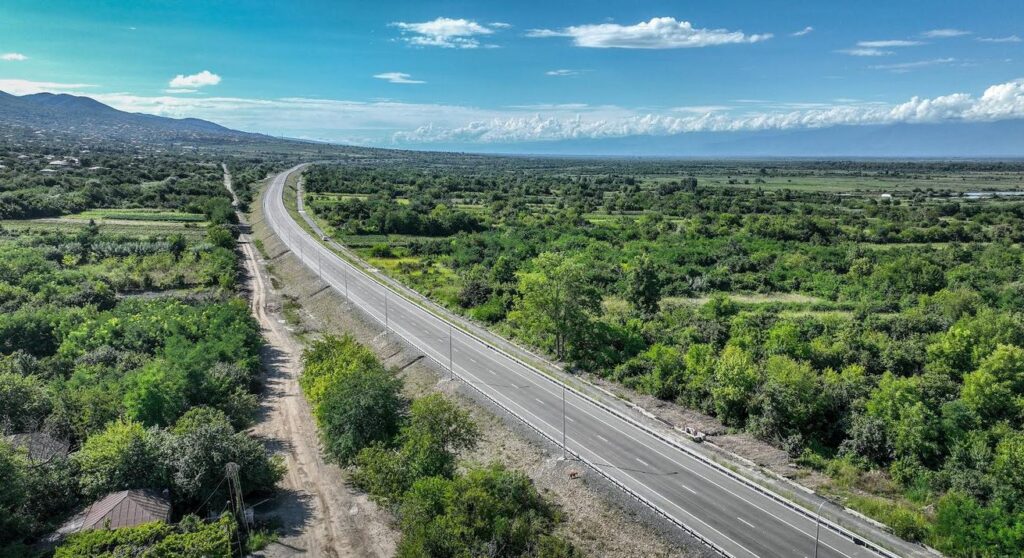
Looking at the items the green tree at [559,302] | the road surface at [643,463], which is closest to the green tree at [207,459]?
the road surface at [643,463]

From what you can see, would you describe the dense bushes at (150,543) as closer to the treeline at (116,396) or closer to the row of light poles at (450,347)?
the treeline at (116,396)

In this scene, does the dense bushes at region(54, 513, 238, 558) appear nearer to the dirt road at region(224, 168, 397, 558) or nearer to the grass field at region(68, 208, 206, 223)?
the dirt road at region(224, 168, 397, 558)

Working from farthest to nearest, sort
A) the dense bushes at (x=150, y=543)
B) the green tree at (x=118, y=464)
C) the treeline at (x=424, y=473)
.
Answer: the green tree at (x=118, y=464) → the treeline at (x=424, y=473) → the dense bushes at (x=150, y=543)

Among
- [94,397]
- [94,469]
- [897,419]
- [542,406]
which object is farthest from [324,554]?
[897,419]

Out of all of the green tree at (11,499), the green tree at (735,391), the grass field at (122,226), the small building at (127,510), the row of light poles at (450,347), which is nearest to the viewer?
the green tree at (11,499)

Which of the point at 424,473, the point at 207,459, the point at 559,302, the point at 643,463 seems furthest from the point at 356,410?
the point at 559,302

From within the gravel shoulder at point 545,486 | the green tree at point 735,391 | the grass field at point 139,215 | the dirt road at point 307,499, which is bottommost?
the dirt road at point 307,499

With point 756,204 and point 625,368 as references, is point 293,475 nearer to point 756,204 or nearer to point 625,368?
point 625,368
